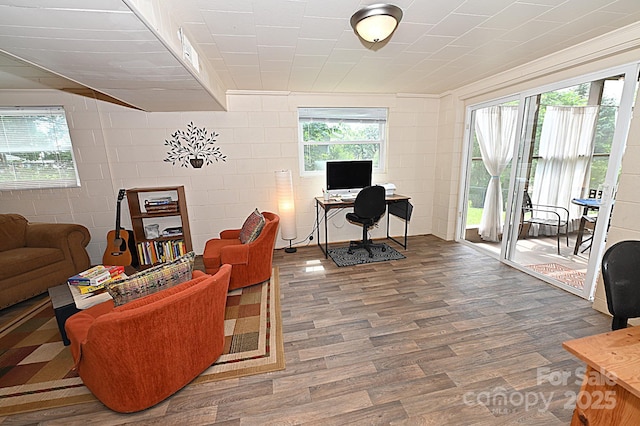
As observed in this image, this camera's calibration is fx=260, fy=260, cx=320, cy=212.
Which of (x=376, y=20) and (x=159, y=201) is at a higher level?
(x=376, y=20)

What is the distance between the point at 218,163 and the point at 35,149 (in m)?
2.21

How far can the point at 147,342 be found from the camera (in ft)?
4.39

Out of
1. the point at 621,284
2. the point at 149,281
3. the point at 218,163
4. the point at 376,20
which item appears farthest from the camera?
the point at 218,163

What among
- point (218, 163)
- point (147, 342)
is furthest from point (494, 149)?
point (147, 342)

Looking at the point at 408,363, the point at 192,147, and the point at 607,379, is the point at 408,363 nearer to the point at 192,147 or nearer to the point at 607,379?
the point at 607,379

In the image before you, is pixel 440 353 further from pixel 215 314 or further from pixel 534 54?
pixel 534 54

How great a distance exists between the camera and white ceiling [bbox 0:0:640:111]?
1347 millimetres

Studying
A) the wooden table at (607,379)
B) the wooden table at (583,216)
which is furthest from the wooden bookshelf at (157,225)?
the wooden table at (583,216)

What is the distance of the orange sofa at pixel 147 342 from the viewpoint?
126 cm

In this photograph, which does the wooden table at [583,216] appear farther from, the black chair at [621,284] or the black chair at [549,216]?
the black chair at [621,284]

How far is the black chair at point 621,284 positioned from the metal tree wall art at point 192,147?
3851mm

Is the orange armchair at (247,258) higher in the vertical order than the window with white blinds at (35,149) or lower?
lower

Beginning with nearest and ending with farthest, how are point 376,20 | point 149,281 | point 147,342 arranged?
point 147,342 < point 149,281 < point 376,20

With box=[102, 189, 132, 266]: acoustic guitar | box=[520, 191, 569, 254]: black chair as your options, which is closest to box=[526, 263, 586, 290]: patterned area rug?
box=[520, 191, 569, 254]: black chair
